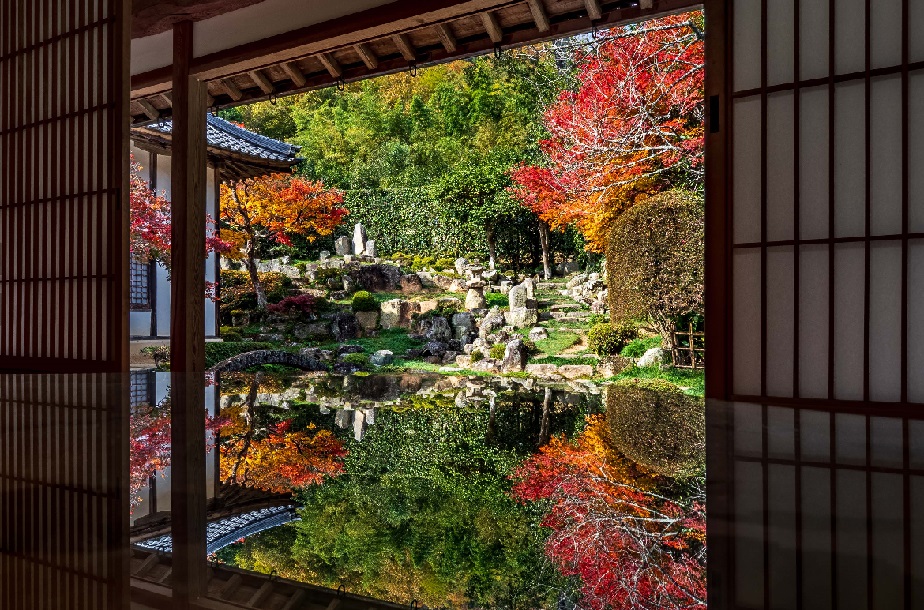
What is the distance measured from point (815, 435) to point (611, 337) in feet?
20.5

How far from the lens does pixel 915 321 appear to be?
90.1 inches

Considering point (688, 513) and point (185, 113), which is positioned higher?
point (185, 113)

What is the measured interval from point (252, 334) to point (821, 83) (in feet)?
31.0

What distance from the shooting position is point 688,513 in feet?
2.93

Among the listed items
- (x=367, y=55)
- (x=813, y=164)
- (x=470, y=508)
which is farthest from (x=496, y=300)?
(x=470, y=508)

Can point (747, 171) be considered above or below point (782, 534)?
above

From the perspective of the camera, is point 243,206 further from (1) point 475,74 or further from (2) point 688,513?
(2) point 688,513

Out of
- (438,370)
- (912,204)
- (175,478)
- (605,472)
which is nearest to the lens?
(175,478)

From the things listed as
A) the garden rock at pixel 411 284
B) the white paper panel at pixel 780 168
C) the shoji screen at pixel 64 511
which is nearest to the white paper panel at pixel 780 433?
the white paper panel at pixel 780 168

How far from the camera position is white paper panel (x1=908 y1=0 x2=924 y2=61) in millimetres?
2299

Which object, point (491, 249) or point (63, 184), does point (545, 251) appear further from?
point (63, 184)

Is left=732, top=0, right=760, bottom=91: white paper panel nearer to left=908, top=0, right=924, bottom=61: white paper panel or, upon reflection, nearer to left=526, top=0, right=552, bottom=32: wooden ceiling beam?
left=908, top=0, right=924, bottom=61: white paper panel

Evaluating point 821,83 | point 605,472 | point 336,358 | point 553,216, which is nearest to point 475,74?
point 553,216

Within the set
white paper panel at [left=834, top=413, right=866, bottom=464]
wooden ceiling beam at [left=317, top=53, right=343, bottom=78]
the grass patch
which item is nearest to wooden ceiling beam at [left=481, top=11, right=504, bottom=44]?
wooden ceiling beam at [left=317, top=53, right=343, bottom=78]
